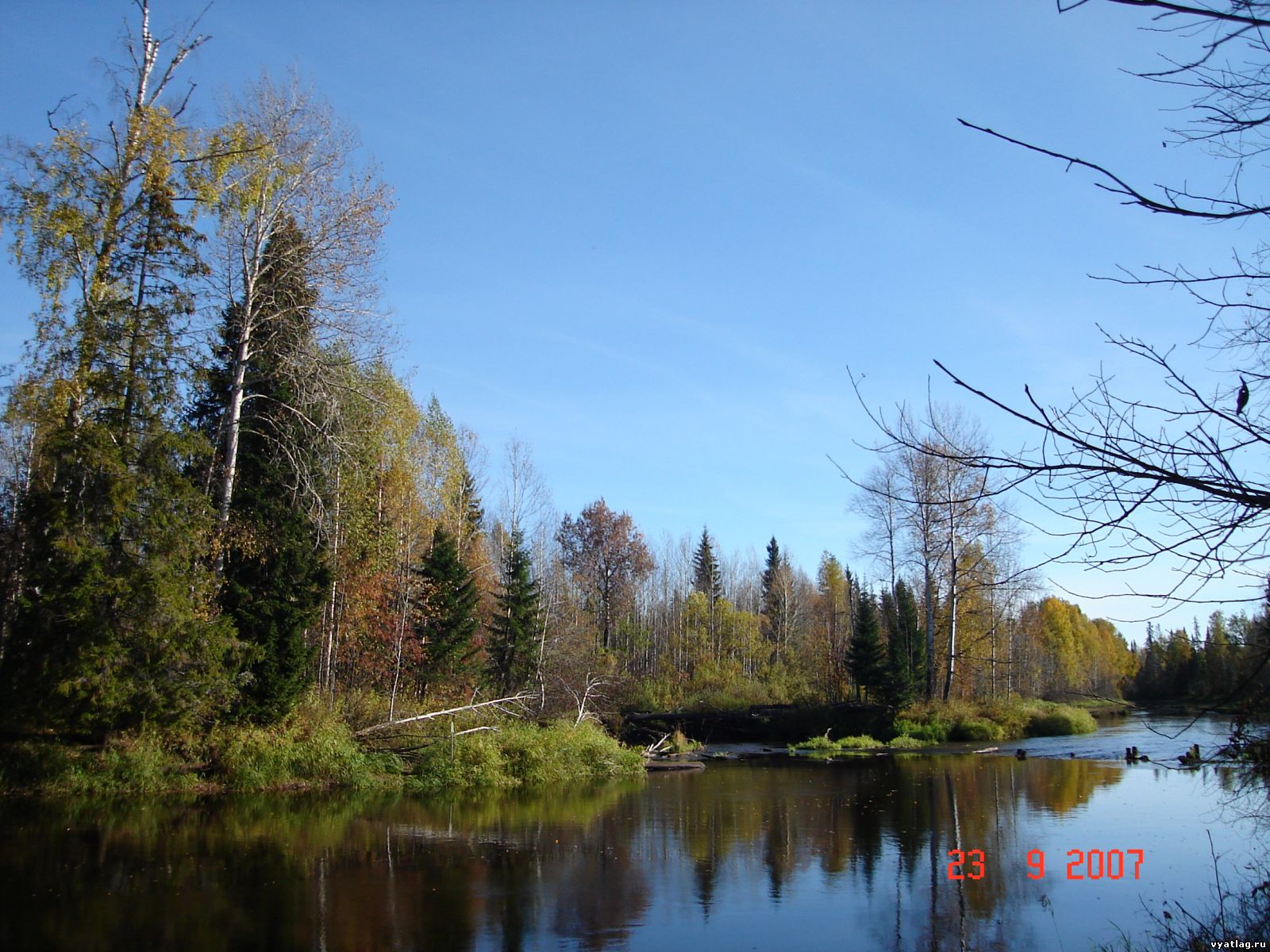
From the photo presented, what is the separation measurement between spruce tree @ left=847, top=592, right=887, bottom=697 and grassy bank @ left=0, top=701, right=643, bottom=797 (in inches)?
653

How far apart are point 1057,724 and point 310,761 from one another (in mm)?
28236

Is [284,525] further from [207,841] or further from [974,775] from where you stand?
[974,775]

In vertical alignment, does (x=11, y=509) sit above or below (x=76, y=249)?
below

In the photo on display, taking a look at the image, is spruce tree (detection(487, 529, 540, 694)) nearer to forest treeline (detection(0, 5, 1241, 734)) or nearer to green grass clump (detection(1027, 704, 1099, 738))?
forest treeline (detection(0, 5, 1241, 734))

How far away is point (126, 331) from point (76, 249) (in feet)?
5.73

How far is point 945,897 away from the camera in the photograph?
10.2 metres

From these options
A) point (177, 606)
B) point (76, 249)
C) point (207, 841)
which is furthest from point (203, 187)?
point (207, 841)

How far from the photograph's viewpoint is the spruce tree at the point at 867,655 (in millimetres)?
38594

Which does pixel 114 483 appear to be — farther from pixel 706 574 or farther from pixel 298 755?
pixel 706 574

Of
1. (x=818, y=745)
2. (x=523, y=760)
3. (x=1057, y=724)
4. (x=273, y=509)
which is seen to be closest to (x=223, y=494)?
(x=273, y=509)

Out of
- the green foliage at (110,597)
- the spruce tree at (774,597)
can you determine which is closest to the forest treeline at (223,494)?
the green foliage at (110,597)

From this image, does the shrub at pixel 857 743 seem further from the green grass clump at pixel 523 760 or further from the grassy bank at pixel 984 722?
the green grass clump at pixel 523 760

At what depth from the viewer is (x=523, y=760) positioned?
23.0 metres
